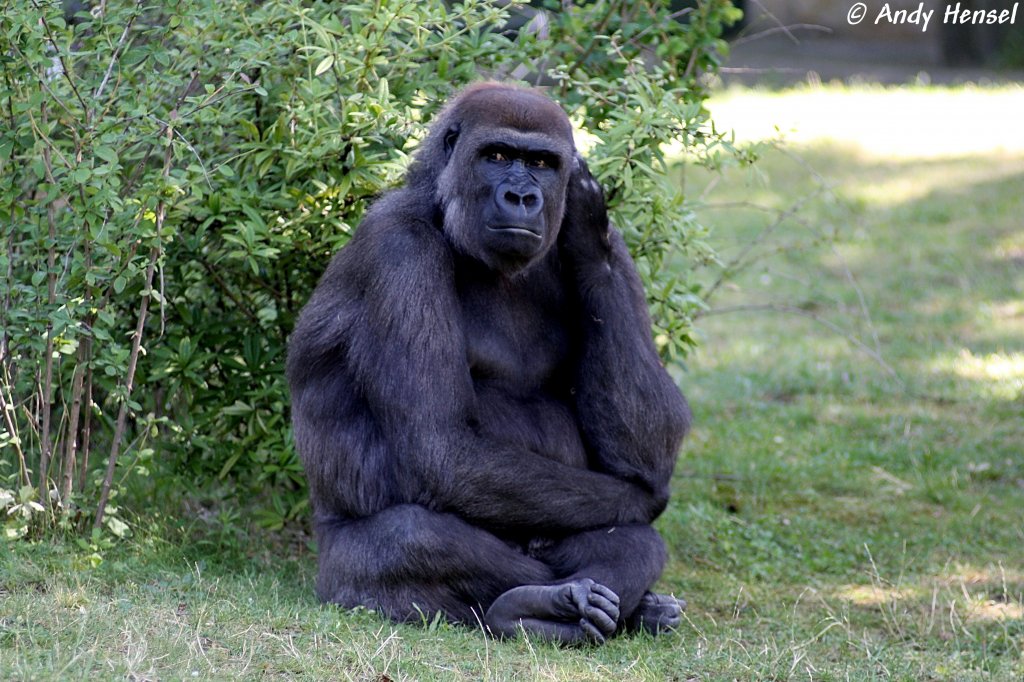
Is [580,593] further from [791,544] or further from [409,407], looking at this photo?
[791,544]

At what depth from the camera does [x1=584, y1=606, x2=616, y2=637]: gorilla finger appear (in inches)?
163

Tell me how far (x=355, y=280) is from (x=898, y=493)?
133 inches

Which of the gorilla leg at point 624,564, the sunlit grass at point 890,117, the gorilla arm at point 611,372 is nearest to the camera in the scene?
the gorilla leg at point 624,564

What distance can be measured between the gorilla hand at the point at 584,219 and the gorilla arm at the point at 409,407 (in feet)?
1.65

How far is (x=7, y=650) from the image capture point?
3.48m

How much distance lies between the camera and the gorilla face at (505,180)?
4305mm

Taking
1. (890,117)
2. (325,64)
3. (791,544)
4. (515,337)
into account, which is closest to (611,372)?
(515,337)

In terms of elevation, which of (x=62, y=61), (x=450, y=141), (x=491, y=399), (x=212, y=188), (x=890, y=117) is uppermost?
(x=62, y=61)

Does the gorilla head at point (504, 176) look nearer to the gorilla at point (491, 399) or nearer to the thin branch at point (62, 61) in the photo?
the gorilla at point (491, 399)

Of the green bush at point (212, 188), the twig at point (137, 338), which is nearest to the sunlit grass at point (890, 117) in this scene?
the green bush at point (212, 188)

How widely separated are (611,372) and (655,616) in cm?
87

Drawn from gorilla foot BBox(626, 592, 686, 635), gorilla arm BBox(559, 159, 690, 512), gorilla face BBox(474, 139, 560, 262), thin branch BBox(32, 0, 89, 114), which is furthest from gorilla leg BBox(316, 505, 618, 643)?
thin branch BBox(32, 0, 89, 114)

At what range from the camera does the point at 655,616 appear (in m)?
4.53

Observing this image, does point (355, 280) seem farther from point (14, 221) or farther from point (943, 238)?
point (943, 238)
